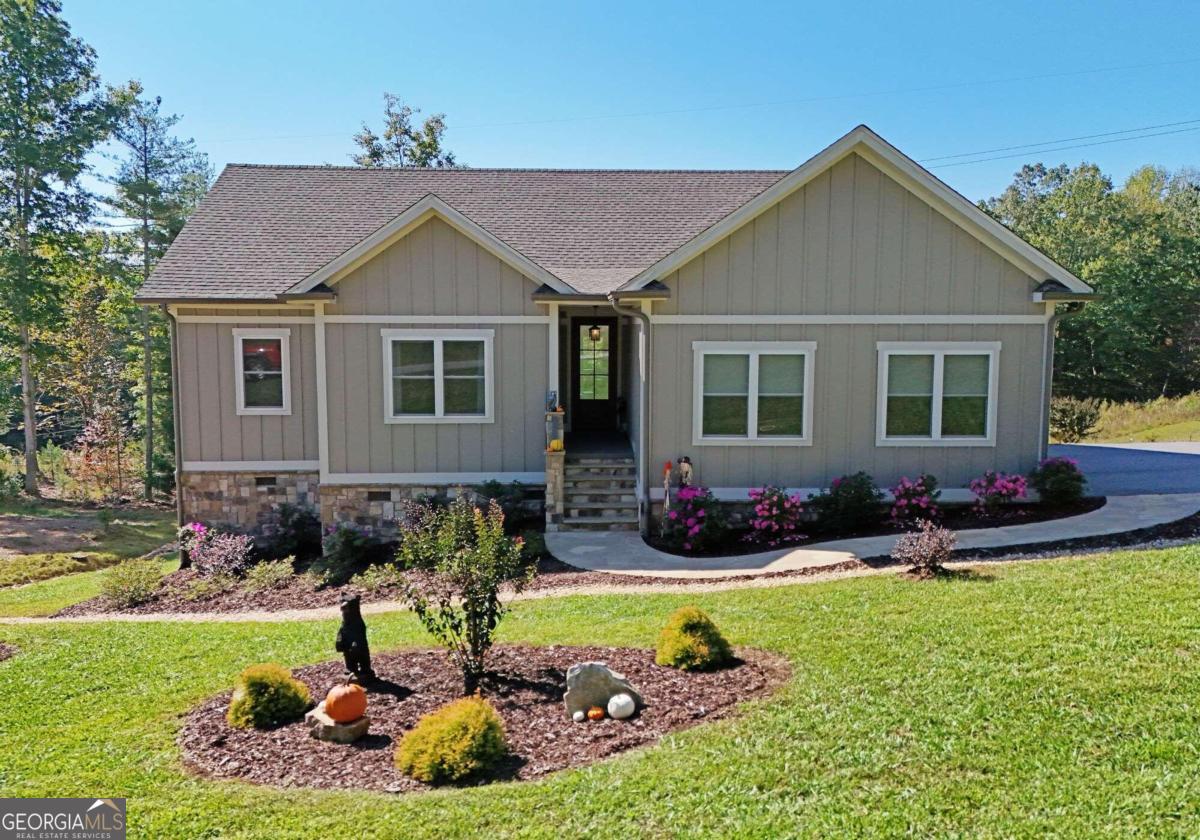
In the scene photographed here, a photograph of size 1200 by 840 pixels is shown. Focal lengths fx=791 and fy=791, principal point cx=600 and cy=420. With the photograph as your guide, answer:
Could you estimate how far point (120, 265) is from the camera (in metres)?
27.2

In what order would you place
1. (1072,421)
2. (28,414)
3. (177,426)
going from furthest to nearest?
1. (28,414)
2. (1072,421)
3. (177,426)

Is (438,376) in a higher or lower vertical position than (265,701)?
higher

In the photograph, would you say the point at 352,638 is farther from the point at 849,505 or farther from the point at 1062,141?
the point at 1062,141

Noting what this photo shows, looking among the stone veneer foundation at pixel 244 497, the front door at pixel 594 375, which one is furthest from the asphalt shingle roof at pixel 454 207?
the stone veneer foundation at pixel 244 497

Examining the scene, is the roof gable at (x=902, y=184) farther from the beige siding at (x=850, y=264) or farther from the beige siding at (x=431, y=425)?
the beige siding at (x=431, y=425)

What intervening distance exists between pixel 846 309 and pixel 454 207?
8.04 meters

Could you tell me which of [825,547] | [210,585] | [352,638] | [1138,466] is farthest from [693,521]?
[1138,466]

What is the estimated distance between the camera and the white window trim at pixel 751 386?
11703mm

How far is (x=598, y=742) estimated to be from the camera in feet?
16.6

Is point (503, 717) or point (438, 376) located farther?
point (438, 376)

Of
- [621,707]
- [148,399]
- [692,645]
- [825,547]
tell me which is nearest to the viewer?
[621,707]

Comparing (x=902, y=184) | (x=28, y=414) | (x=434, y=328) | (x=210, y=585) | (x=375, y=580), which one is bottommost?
(x=210, y=585)

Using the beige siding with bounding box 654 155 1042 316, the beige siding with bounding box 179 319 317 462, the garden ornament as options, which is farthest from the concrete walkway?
the beige siding with bounding box 179 319 317 462

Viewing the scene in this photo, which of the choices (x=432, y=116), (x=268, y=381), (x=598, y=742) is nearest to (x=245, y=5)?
(x=268, y=381)
